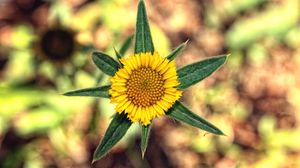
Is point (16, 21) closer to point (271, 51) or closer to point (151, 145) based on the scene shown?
point (151, 145)

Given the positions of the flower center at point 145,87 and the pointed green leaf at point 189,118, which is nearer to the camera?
the pointed green leaf at point 189,118

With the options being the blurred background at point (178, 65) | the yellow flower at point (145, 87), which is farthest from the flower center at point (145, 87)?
the blurred background at point (178, 65)

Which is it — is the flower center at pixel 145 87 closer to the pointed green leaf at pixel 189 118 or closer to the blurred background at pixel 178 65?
the pointed green leaf at pixel 189 118

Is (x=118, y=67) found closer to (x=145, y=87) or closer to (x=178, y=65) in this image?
(x=145, y=87)

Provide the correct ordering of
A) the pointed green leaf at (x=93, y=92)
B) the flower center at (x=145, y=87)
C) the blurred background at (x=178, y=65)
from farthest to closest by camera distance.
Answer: the blurred background at (x=178, y=65) → the flower center at (x=145, y=87) → the pointed green leaf at (x=93, y=92)

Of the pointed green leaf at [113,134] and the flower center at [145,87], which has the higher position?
the flower center at [145,87]

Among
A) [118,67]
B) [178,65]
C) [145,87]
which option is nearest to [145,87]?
[145,87]
